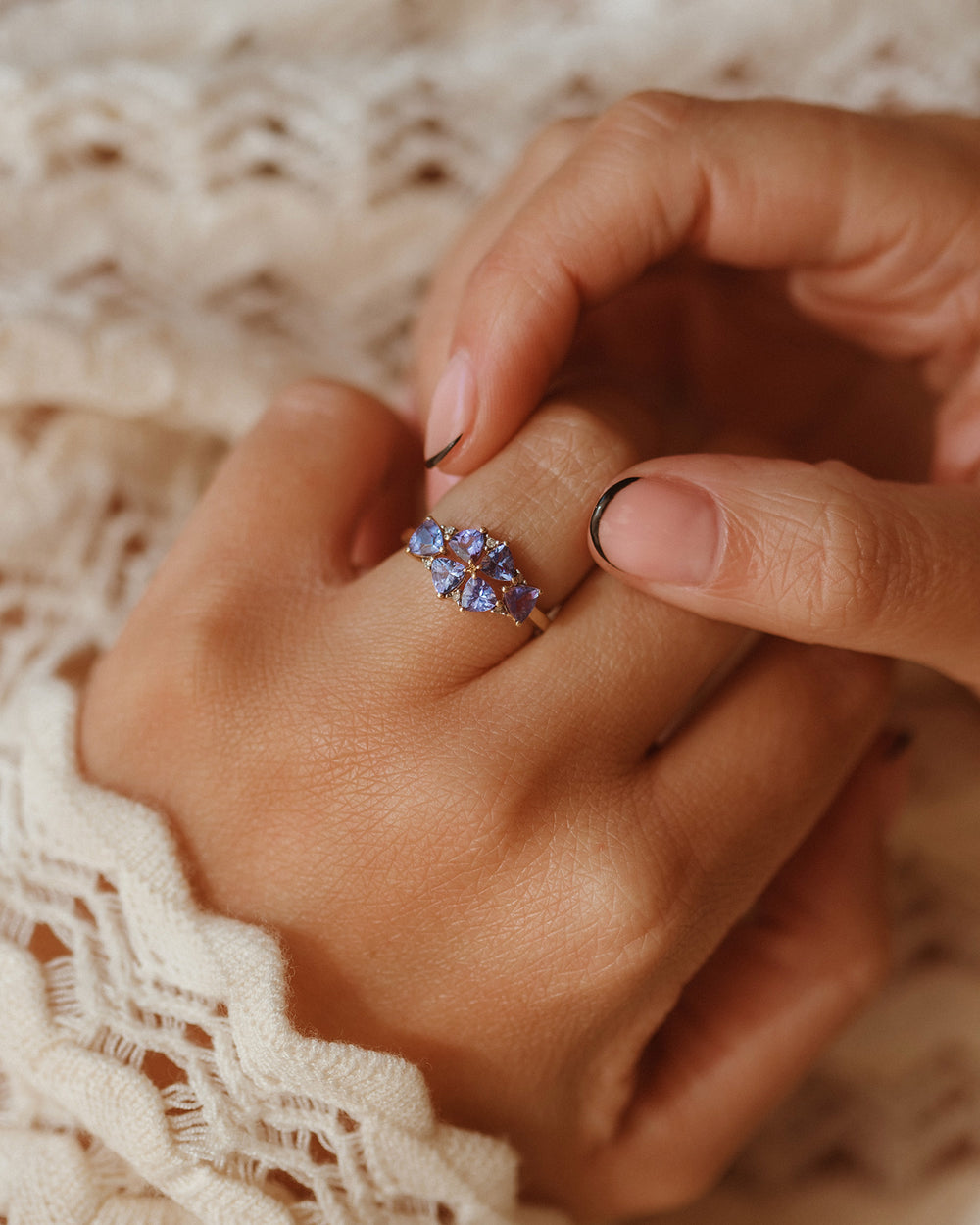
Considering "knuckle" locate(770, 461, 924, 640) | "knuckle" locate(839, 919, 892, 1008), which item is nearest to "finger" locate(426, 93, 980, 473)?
"knuckle" locate(770, 461, 924, 640)

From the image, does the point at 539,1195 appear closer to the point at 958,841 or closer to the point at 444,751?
the point at 444,751

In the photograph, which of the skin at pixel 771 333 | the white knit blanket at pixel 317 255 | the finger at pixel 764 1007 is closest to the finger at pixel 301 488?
the skin at pixel 771 333

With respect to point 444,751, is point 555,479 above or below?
above

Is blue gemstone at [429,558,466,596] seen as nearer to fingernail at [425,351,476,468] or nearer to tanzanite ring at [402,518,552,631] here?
tanzanite ring at [402,518,552,631]

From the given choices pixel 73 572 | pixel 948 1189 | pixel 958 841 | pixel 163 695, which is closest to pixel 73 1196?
pixel 163 695

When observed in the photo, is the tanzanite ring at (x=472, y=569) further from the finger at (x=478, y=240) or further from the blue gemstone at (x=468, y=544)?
the finger at (x=478, y=240)

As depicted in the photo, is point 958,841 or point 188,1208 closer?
point 188,1208

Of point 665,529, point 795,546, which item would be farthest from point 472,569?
point 795,546

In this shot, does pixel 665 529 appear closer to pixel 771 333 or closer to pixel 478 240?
pixel 478 240
